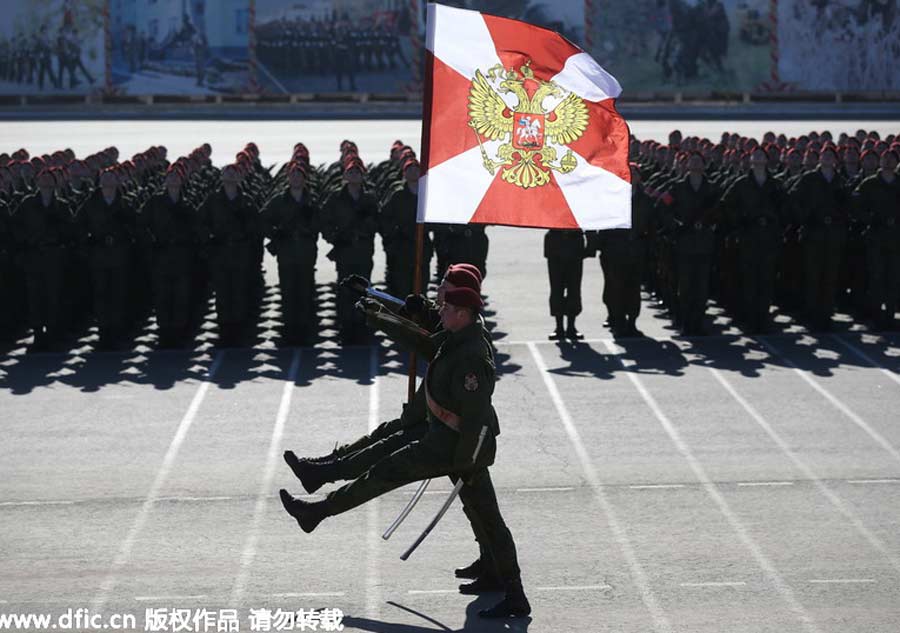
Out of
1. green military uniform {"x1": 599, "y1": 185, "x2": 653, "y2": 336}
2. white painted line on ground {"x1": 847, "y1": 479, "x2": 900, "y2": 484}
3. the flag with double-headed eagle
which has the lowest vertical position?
white painted line on ground {"x1": 847, "y1": 479, "x2": 900, "y2": 484}

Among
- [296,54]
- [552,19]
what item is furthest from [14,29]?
[552,19]

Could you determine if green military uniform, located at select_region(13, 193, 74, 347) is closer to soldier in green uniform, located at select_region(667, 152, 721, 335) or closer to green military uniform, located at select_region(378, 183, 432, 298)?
green military uniform, located at select_region(378, 183, 432, 298)

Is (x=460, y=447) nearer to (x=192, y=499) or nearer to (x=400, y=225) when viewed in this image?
(x=192, y=499)

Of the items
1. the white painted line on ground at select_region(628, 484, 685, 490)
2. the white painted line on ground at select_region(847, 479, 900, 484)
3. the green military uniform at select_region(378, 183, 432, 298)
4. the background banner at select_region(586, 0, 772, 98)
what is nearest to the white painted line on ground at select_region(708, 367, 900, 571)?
the white painted line on ground at select_region(847, 479, 900, 484)

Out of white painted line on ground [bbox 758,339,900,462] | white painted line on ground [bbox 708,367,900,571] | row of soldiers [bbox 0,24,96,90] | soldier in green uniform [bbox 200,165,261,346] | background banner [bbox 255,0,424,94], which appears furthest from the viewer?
row of soldiers [bbox 0,24,96,90]

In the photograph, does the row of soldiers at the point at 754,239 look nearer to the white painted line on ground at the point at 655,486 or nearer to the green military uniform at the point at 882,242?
the green military uniform at the point at 882,242

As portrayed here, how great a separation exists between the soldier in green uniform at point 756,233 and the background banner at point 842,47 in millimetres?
48668

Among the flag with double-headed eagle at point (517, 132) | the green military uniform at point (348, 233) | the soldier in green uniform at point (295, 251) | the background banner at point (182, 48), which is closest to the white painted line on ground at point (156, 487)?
the soldier in green uniform at point (295, 251)

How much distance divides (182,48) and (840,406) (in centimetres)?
5406

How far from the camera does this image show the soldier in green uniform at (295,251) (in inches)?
702

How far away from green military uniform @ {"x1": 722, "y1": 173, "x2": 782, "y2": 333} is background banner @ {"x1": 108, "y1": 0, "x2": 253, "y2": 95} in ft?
161

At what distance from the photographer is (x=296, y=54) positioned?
65562 mm

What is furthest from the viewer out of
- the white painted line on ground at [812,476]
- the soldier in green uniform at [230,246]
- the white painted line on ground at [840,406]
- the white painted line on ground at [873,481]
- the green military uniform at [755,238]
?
the green military uniform at [755,238]

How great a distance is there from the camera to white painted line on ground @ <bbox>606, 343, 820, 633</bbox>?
9.33 m
